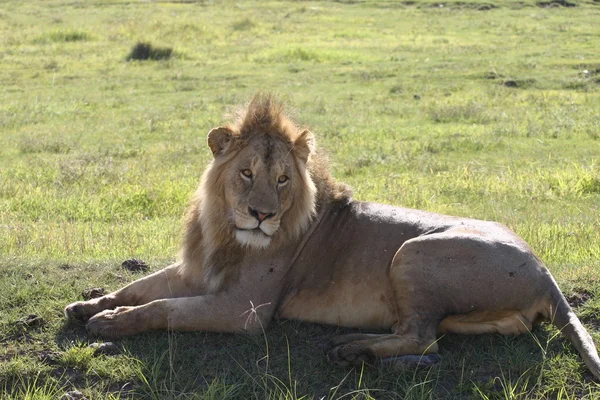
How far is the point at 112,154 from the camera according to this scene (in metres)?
11.3

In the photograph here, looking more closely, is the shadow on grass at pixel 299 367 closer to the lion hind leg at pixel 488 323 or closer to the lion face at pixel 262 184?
the lion hind leg at pixel 488 323

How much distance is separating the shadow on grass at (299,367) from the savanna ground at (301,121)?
0.04 ft

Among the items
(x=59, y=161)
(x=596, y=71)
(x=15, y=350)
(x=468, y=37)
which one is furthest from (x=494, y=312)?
(x=468, y=37)

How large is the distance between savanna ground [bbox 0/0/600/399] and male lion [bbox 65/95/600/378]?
0.37ft

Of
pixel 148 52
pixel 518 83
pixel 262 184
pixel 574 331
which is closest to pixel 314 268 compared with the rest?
pixel 262 184

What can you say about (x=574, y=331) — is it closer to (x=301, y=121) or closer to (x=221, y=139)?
(x=221, y=139)

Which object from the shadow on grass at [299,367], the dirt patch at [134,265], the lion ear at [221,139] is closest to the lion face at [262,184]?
the lion ear at [221,139]

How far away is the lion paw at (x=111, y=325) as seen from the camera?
4211 millimetres

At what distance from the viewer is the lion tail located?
12.2 feet

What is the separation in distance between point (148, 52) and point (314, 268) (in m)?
16.7

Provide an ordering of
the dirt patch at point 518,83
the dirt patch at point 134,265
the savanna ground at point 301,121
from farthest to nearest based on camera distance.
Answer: the dirt patch at point 518,83 → the dirt patch at point 134,265 → the savanna ground at point 301,121

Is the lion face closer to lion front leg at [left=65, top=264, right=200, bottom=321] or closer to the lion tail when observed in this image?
lion front leg at [left=65, top=264, right=200, bottom=321]

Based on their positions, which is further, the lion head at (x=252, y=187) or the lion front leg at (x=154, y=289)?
the lion front leg at (x=154, y=289)

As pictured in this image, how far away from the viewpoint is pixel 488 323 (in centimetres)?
418
